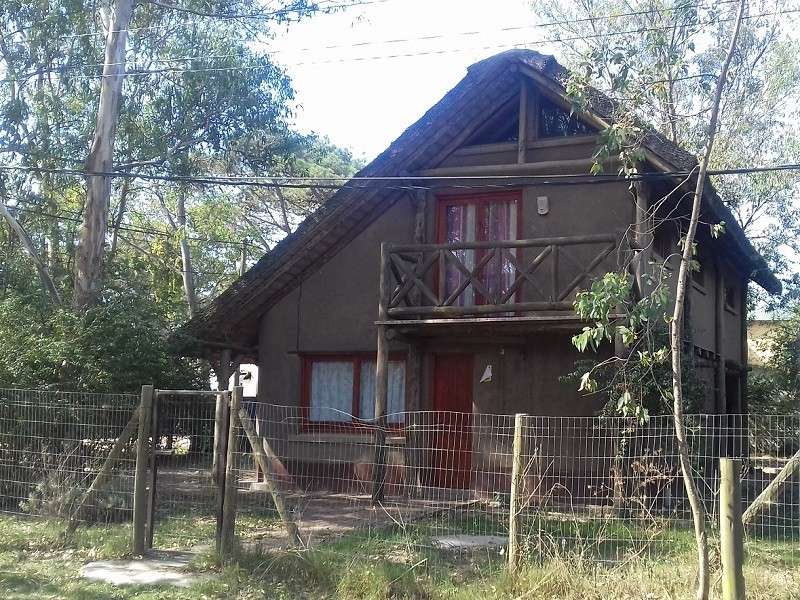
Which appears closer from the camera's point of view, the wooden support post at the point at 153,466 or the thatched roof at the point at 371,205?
the wooden support post at the point at 153,466

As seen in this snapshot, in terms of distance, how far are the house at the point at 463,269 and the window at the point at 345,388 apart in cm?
2

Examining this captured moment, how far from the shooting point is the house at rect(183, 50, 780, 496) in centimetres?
1201

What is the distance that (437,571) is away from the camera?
6980 mm

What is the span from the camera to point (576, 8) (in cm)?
2662

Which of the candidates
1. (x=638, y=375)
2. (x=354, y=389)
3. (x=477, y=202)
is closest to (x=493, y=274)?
(x=477, y=202)

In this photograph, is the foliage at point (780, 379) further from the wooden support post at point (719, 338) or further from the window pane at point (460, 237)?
the window pane at point (460, 237)

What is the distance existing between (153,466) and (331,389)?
617 centimetres

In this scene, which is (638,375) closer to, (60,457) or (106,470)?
(106,470)

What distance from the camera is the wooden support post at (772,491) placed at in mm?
6098

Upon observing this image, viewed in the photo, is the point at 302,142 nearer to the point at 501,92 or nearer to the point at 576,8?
the point at 501,92

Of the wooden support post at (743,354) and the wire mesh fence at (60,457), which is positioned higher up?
the wooden support post at (743,354)

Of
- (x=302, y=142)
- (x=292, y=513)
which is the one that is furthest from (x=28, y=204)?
(x=292, y=513)

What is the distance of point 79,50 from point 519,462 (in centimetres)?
1451

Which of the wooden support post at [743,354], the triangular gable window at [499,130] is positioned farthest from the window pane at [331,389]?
the wooden support post at [743,354]
